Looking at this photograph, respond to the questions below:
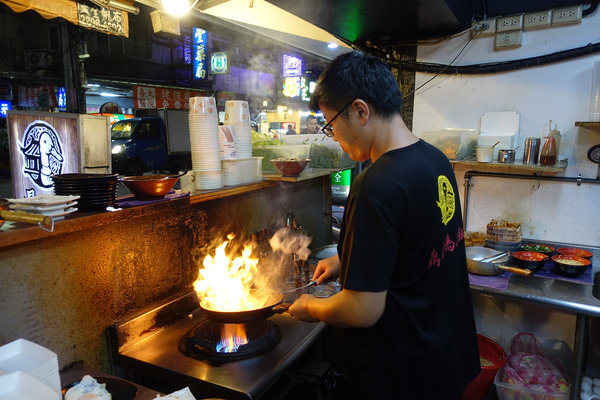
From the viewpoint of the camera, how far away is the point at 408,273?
1.71 metres

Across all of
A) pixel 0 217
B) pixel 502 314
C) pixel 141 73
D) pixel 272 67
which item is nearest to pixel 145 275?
pixel 0 217

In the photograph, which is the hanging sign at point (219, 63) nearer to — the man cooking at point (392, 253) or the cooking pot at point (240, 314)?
the cooking pot at point (240, 314)

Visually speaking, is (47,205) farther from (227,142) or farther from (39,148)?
(39,148)

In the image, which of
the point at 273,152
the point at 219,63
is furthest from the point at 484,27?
the point at 219,63

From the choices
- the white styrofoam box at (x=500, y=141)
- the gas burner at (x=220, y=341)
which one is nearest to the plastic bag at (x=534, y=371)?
the white styrofoam box at (x=500, y=141)

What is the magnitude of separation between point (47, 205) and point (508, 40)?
4.33 metres

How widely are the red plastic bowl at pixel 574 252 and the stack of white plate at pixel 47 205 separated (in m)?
4.12

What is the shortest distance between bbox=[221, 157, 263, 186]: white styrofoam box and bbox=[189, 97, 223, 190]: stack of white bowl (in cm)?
10

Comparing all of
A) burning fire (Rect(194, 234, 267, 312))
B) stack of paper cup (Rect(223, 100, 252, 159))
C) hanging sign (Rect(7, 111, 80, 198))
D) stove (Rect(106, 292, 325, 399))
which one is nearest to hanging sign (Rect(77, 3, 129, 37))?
hanging sign (Rect(7, 111, 80, 198))

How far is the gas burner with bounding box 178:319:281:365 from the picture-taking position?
2277mm

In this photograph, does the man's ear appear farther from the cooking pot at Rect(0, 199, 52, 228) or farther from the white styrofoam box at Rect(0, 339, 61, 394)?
the white styrofoam box at Rect(0, 339, 61, 394)

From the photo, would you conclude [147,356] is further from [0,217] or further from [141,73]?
[141,73]

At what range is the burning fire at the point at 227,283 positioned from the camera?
8.68 feet

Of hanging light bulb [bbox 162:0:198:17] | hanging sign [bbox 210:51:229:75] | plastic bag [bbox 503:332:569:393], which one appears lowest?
plastic bag [bbox 503:332:569:393]
